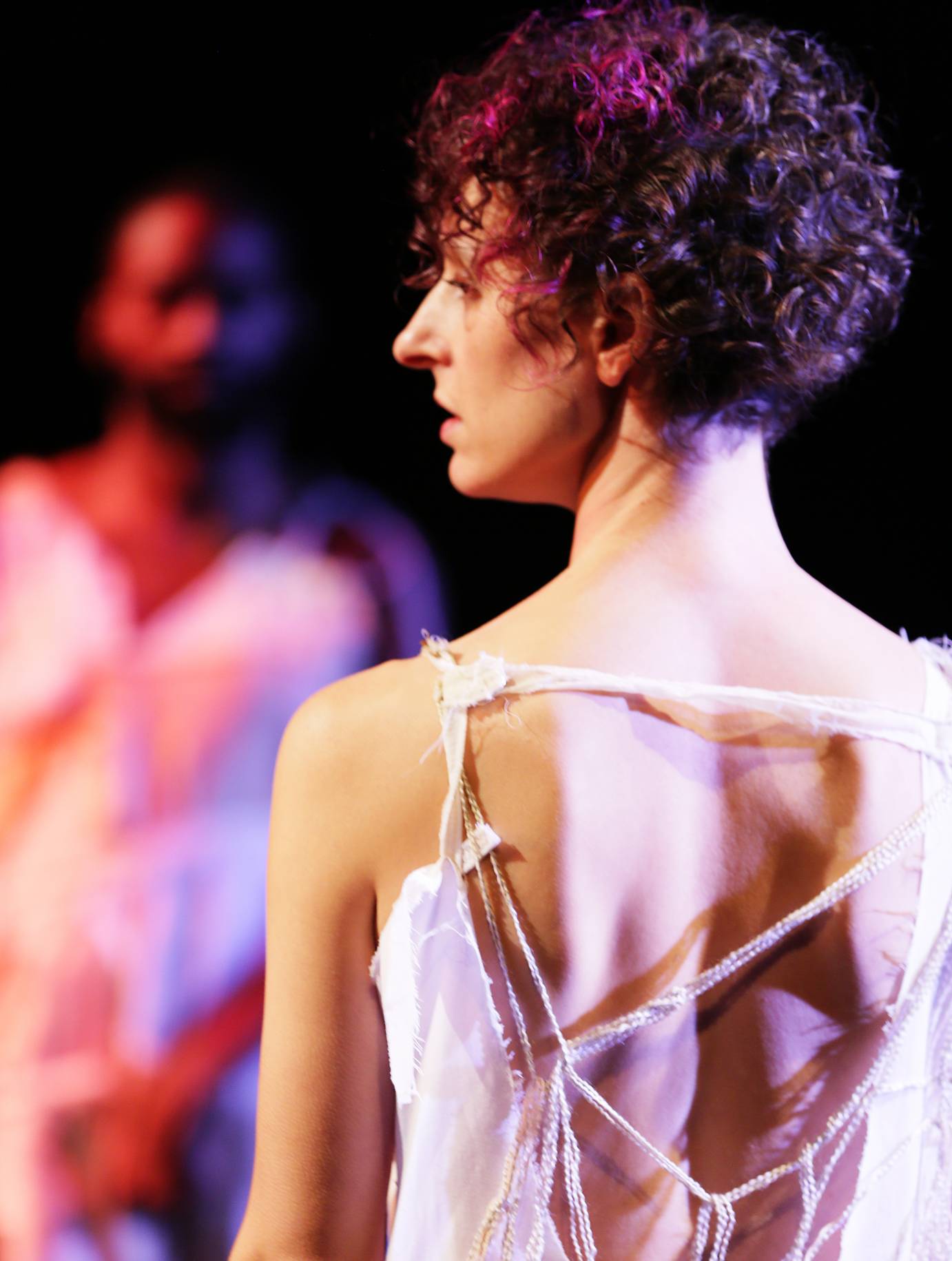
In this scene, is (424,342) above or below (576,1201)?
above

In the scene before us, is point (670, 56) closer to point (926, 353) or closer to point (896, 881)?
point (896, 881)

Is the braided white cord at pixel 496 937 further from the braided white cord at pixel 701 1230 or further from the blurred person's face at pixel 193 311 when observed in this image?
the blurred person's face at pixel 193 311

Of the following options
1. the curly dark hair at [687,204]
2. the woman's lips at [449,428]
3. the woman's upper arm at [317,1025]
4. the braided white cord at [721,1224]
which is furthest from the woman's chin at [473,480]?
the braided white cord at [721,1224]

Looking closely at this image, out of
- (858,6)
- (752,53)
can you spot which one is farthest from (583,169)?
(858,6)

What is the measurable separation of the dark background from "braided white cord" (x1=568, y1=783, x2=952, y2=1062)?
1.00 metres

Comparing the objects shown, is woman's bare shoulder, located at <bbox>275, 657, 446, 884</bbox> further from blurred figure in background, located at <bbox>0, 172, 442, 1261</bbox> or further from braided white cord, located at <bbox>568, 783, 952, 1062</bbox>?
blurred figure in background, located at <bbox>0, 172, 442, 1261</bbox>

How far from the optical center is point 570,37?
1.16 m

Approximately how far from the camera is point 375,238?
1.80 m

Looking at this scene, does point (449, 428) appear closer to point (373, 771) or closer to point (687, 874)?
point (373, 771)

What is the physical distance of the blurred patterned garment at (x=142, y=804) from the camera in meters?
1.75

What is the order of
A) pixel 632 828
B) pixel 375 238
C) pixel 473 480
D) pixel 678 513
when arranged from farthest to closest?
pixel 375 238 → pixel 473 480 → pixel 678 513 → pixel 632 828

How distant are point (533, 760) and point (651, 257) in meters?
0.46

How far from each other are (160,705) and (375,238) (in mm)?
868

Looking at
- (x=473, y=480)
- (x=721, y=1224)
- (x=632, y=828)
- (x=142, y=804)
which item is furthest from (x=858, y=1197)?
(x=142, y=804)
